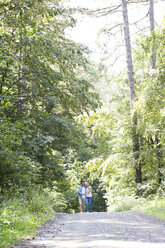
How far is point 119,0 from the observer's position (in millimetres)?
16734

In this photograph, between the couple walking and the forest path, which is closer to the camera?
the forest path

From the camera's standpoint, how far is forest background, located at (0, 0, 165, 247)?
852cm

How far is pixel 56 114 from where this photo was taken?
12.0 metres

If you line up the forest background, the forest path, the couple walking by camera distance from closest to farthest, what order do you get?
the forest path, the forest background, the couple walking

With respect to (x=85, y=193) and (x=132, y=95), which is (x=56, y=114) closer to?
(x=85, y=193)

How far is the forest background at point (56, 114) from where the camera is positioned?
852 centimetres

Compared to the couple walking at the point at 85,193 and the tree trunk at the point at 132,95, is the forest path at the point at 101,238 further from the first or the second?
the tree trunk at the point at 132,95

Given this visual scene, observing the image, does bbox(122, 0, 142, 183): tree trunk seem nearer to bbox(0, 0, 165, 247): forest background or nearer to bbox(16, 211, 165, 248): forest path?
bbox(0, 0, 165, 247): forest background

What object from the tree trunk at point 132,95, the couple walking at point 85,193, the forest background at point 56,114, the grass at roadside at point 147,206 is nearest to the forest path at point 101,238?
the forest background at point 56,114

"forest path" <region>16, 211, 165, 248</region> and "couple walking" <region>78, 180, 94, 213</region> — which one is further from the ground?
"couple walking" <region>78, 180, 94, 213</region>

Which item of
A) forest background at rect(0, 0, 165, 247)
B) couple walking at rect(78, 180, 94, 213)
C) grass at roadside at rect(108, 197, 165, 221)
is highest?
forest background at rect(0, 0, 165, 247)

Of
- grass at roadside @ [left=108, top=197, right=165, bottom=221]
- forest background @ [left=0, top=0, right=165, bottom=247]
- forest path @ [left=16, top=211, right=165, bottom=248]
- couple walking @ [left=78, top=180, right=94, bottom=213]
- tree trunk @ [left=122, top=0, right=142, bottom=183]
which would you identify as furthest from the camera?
tree trunk @ [left=122, top=0, right=142, bottom=183]

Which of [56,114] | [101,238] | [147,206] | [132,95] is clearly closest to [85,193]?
[147,206]

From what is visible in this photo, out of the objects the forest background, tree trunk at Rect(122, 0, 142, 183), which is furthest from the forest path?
tree trunk at Rect(122, 0, 142, 183)
